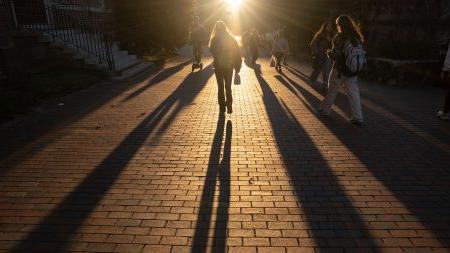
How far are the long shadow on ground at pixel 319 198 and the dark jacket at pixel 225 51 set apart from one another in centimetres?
178

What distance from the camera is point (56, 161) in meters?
5.27

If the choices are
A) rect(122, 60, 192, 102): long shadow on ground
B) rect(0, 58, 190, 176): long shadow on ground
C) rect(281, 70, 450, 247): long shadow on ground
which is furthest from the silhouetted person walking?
rect(281, 70, 450, 247): long shadow on ground

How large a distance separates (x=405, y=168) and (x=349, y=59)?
7.42ft

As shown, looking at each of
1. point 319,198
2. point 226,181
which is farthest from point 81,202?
point 319,198

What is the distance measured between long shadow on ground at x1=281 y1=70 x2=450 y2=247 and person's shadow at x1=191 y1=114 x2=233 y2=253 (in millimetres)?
1446

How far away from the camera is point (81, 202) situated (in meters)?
4.07

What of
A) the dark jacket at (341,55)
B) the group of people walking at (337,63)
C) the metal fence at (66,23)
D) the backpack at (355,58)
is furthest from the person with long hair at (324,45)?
the metal fence at (66,23)

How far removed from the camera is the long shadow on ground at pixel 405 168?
362 cm

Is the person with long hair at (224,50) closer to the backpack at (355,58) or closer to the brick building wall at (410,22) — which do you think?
the backpack at (355,58)

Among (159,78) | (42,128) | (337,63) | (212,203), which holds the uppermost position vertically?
(337,63)

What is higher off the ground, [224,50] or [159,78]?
[224,50]

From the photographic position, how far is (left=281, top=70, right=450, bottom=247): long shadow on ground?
11.9ft

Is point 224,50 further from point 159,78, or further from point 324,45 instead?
point 159,78

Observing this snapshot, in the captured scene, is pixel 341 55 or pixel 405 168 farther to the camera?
pixel 341 55
